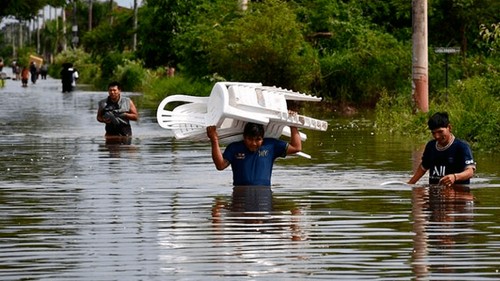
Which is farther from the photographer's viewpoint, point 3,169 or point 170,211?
point 3,169

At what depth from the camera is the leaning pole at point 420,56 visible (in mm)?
34969

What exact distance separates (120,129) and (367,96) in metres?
15.4

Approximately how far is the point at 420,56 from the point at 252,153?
1814 cm

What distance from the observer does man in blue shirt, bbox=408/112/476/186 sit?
17.1 m

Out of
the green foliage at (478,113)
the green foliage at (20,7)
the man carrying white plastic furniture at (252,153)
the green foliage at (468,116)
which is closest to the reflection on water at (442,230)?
the man carrying white plastic furniture at (252,153)

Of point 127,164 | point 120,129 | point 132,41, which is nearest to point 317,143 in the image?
point 120,129

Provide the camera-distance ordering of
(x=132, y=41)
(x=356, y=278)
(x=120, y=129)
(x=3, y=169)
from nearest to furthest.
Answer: (x=356, y=278) → (x=3, y=169) → (x=120, y=129) → (x=132, y=41)

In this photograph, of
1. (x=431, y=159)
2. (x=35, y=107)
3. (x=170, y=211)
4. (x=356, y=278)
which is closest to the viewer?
(x=356, y=278)

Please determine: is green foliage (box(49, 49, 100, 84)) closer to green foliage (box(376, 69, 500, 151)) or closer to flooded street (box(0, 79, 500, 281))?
green foliage (box(376, 69, 500, 151))

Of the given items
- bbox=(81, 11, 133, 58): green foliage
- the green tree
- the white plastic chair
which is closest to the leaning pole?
the white plastic chair

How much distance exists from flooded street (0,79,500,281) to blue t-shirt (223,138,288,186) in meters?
0.18

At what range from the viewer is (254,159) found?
58.8 ft

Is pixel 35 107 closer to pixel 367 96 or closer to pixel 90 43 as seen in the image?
pixel 367 96

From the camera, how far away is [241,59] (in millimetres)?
43531
